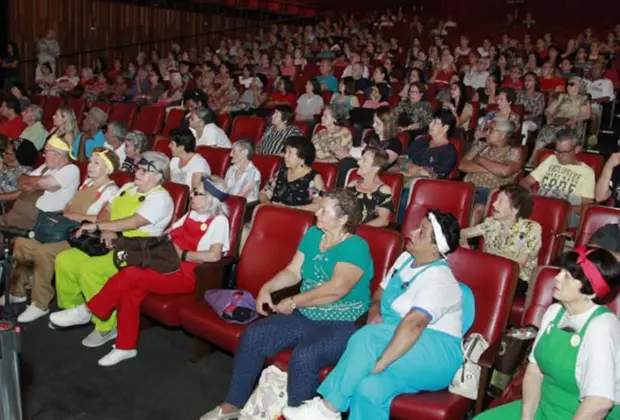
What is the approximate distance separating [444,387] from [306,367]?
51 cm

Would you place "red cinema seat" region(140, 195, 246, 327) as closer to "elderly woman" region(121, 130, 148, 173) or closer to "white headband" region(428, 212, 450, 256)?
"white headband" region(428, 212, 450, 256)

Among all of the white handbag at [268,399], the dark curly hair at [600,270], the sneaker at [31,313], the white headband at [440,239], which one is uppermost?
the dark curly hair at [600,270]

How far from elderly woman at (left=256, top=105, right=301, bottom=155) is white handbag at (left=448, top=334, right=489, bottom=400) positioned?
3293 mm

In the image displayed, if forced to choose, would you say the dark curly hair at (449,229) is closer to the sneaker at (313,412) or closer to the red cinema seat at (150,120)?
the sneaker at (313,412)

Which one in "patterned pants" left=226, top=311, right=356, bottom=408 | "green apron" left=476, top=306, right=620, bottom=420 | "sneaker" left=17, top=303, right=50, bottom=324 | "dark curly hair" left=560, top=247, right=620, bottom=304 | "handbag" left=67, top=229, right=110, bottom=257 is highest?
"dark curly hair" left=560, top=247, right=620, bottom=304

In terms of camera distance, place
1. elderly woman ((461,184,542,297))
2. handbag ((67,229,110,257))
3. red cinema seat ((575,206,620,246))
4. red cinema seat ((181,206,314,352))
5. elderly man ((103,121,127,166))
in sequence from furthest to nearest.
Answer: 1. elderly man ((103,121,127,166))
2. handbag ((67,229,110,257))
3. red cinema seat ((575,206,620,246))
4. elderly woman ((461,184,542,297))
5. red cinema seat ((181,206,314,352))

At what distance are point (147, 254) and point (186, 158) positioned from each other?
1.45m

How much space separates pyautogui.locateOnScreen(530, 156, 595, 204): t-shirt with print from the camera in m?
4.34

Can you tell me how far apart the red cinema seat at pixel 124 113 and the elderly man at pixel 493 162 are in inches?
151

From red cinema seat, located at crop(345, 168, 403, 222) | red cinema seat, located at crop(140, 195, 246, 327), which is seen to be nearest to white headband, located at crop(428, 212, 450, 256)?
red cinema seat, located at crop(140, 195, 246, 327)

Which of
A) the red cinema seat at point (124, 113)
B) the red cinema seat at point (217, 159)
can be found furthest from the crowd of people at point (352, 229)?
the red cinema seat at point (124, 113)

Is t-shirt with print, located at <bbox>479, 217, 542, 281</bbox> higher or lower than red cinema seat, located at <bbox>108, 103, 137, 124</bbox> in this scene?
lower

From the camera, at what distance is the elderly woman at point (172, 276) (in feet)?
11.6

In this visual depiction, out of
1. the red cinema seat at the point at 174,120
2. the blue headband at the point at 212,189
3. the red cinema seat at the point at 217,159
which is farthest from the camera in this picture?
the red cinema seat at the point at 174,120
